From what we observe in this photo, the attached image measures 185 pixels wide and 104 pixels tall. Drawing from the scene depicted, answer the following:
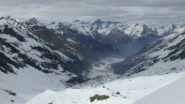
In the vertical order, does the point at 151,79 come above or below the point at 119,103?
above

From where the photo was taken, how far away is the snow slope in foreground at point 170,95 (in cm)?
688

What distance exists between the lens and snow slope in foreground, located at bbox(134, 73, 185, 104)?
6879 mm

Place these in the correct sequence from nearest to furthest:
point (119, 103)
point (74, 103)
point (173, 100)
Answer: point (173, 100) < point (119, 103) < point (74, 103)

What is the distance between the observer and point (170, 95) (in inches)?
288

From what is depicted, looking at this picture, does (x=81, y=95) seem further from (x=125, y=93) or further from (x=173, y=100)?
(x=173, y=100)

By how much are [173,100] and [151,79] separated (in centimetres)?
5149

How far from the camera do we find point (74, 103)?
4156cm

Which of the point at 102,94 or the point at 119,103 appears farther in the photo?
the point at 102,94

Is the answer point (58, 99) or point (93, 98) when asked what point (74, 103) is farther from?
point (58, 99)

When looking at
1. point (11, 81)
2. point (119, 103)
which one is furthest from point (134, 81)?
point (11, 81)

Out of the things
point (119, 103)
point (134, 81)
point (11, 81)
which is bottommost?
point (119, 103)

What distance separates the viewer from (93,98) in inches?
1549

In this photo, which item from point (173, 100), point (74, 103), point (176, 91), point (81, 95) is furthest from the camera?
point (81, 95)

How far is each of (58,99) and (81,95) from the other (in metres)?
5.79
